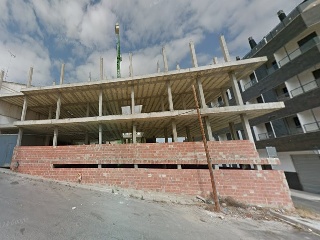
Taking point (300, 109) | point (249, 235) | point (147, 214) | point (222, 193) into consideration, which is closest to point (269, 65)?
point (300, 109)

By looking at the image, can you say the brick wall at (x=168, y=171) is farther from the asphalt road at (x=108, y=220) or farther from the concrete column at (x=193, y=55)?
the concrete column at (x=193, y=55)

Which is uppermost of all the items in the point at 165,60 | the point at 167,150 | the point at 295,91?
the point at 165,60

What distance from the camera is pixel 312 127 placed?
13859 millimetres

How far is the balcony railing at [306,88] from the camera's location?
13.5m

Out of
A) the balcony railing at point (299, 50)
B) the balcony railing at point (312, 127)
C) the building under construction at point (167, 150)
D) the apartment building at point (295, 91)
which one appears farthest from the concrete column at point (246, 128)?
the balcony railing at point (299, 50)

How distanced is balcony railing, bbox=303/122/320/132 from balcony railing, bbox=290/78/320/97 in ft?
9.92

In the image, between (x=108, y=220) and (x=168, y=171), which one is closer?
(x=108, y=220)

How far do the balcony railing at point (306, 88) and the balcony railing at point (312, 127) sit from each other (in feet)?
9.92

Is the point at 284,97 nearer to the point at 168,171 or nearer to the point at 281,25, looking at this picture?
the point at 281,25

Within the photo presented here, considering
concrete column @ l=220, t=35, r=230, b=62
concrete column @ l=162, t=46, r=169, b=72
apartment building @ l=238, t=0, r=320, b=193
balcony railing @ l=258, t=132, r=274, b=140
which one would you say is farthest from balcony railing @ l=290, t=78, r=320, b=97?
concrete column @ l=162, t=46, r=169, b=72

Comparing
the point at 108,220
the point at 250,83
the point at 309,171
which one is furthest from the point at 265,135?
the point at 108,220

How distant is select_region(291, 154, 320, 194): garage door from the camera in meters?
13.6

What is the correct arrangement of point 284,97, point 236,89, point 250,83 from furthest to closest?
point 250,83
point 284,97
point 236,89

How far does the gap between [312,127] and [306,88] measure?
3.58m
